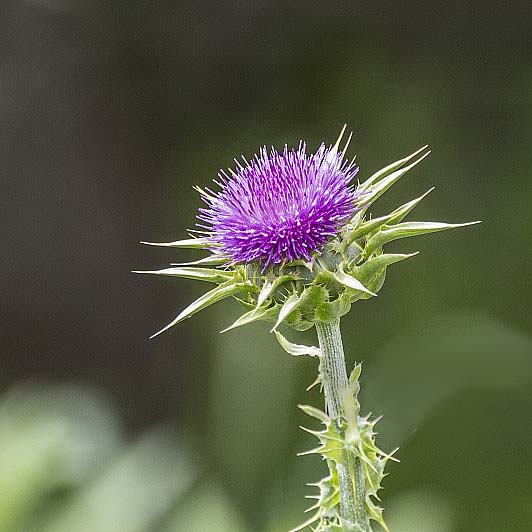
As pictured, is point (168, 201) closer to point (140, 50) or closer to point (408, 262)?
point (140, 50)

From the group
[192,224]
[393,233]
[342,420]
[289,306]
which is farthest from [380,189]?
[192,224]

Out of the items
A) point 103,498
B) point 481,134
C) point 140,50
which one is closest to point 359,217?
point 103,498

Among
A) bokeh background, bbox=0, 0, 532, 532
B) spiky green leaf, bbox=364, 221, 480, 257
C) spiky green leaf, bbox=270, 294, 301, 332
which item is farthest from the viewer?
bokeh background, bbox=0, 0, 532, 532

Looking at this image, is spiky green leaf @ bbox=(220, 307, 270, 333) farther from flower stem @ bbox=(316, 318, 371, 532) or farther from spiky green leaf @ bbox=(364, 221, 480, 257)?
spiky green leaf @ bbox=(364, 221, 480, 257)

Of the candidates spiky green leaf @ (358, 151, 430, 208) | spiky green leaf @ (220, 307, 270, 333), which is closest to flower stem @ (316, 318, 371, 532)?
spiky green leaf @ (220, 307, 270, 333)

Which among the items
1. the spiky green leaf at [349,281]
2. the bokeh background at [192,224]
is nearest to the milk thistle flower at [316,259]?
the spiky green leaf at [349,281]

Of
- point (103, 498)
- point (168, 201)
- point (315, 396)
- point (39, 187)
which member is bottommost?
point (103, 498)

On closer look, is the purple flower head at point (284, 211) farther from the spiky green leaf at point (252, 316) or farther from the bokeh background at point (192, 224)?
the bokeh background at point (192, 224)
